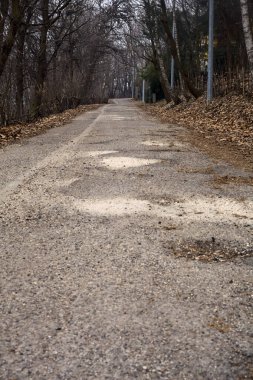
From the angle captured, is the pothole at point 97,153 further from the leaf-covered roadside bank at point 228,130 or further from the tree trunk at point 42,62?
the tree trunk at point 42,62

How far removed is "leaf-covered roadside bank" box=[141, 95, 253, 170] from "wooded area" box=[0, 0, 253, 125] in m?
1.37

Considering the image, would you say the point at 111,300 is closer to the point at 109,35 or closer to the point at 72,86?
the point at 72,86

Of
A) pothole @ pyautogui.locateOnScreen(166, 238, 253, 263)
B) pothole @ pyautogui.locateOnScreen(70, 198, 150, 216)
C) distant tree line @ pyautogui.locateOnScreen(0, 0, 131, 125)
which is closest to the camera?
pothole @ pyautogui.locateOnScreen(166, 238, 253, 263)

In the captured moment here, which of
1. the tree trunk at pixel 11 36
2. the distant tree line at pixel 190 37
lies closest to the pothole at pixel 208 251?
the tree trunk at pixel 11 36

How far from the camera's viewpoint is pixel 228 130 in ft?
43.4

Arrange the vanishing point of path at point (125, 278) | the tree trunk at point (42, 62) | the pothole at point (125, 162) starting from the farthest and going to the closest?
1. the tree trunk at point (42, 62)
2. the pothole at point (125, 162)
3. the vanishing point of path at point (125, 278)

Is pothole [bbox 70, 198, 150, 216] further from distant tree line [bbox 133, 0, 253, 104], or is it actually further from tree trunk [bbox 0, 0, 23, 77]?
distant tree line [bbox 133, 0, 253, 104]

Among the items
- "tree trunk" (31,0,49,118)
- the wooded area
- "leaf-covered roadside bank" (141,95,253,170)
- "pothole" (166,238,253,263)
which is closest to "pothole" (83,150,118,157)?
"leaf-covered roadside bank" (141,95,253,170)

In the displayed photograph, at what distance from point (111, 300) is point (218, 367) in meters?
0.86

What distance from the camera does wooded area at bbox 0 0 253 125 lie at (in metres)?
20.6

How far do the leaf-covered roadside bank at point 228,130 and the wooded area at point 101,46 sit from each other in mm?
1369

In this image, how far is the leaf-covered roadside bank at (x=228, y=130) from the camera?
30.1ft

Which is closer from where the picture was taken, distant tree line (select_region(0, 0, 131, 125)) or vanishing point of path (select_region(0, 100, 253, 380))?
vanishing point of path (select_region(0, 100, 253, 380))

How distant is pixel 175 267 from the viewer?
344cm
